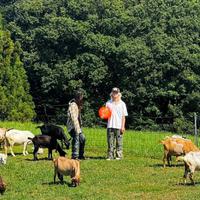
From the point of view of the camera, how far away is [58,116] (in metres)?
46.8

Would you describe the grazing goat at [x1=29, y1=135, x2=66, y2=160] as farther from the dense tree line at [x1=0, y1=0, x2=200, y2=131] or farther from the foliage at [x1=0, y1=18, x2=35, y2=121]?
the dense tree line at [x1=0, y1=0, x2=200, y2=131]

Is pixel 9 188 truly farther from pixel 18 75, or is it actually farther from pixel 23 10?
Answer: pixel 23 10

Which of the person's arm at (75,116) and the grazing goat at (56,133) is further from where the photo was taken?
the grazing goat at (56,133)

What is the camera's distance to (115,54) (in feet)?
153

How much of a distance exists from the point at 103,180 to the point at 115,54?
33.6 meters

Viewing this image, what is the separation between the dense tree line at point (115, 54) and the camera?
45.1 m

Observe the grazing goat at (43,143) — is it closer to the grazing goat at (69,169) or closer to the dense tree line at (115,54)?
the grazing goat at (69,169)

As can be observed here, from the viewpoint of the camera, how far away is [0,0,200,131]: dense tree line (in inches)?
1774

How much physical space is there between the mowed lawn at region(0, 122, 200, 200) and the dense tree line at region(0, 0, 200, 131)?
1051 inches

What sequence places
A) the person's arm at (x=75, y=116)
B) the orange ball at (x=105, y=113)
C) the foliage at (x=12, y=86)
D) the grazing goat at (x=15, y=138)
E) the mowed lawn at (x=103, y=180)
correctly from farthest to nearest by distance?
the foliage at (x=12, y=86) < the grazing goat at (x=15, y=138) < the orange ball at (x=105, y=113) < the person's arm at (x=75, y=116) < the mowed lawn at (x=103, y=180)

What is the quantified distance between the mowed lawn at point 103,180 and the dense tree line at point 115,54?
26691mm

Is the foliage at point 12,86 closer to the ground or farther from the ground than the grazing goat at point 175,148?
farther from the ground

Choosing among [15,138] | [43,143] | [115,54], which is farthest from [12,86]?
[43,143]

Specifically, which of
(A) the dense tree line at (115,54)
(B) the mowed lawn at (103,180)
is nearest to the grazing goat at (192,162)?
(B) the mowed lawn at (103,180)
